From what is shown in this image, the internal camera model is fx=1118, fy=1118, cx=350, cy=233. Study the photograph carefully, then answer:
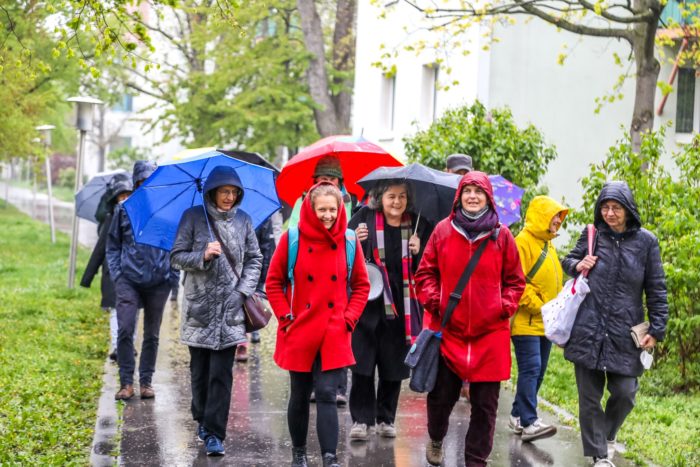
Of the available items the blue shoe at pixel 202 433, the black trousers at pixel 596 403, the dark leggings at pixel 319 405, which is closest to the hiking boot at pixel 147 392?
the blue shoe at pixel 202 433

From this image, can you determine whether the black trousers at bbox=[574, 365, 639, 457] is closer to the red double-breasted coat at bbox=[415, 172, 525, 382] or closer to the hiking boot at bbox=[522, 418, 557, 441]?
the hiking boot at bbox=[522, 418, 557, 441]

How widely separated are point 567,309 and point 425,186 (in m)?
1.38

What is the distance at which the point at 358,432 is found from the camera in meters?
7.69

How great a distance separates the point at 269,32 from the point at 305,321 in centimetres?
3088

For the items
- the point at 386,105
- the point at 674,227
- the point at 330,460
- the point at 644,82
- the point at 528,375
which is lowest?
the point at 330,460

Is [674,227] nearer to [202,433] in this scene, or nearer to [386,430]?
[386,430]

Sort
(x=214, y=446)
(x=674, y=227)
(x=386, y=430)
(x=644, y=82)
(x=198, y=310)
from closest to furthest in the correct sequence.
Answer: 1. (x=214, y=446)
2. (x=198, y=310)
3. (x=386, y=430)
4. (x=674, y=227)
5. (x=644, y=82)

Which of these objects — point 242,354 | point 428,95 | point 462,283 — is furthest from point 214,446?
point 428,95

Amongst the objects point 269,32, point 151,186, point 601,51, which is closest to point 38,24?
point 269,32

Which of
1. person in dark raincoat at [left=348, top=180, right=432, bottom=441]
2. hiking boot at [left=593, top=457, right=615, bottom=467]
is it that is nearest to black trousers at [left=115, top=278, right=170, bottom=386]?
person in dark raincoat at [left=348, top=180, right=432, bottom=441]

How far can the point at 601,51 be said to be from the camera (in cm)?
2083

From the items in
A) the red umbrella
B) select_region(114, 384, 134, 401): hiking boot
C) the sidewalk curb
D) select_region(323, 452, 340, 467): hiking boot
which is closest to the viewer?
select_region(323, 452, 340, 467): hiking boot

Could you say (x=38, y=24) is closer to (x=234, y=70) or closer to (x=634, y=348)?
(x=234, y=70)

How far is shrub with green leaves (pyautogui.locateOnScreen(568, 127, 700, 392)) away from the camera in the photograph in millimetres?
9453
